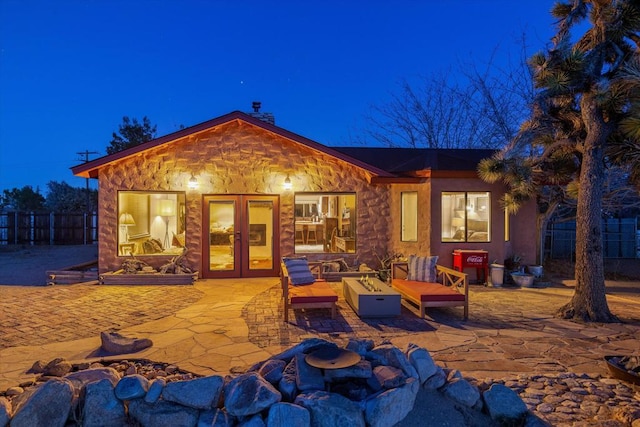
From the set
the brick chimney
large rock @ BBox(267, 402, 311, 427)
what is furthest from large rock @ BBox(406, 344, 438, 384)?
the brick chimney

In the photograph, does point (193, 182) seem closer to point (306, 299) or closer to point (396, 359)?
point (306, 299)

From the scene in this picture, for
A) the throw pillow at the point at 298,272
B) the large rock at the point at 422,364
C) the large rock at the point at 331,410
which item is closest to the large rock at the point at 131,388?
the large rock at the point at 331,410

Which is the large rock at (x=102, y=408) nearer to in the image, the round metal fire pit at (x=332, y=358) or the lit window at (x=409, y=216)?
the round metal fire pit at (x=332, y=358)

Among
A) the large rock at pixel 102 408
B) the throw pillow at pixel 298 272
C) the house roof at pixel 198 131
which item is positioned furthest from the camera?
the house roof at pixel 198 131

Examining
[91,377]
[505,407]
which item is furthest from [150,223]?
[505,407]

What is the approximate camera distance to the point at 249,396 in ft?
9.62

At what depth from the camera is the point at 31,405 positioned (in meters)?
2.82

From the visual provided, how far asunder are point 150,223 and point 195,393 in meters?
9.44

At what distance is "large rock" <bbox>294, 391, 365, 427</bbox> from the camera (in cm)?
279

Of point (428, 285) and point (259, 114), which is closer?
point (428, 285)

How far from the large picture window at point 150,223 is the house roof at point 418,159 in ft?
18.4

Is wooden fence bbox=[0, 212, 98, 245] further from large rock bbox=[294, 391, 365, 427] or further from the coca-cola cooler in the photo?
large rock bbox=[294, 391, 365, 427]

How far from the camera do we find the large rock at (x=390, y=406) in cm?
285

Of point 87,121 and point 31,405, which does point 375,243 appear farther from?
point 87,121
